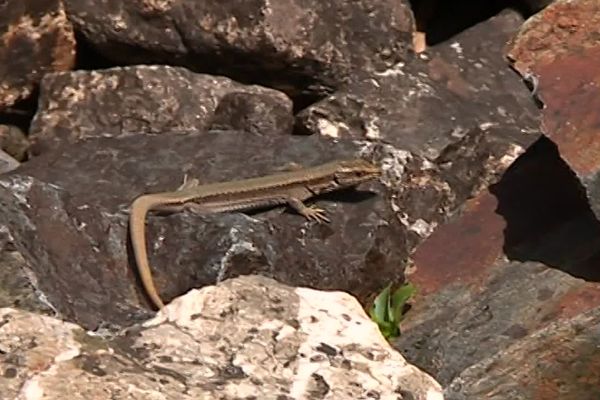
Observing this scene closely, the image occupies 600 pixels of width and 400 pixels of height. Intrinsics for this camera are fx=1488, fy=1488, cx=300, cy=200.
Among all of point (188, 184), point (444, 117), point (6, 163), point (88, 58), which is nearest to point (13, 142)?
point (88, 58)

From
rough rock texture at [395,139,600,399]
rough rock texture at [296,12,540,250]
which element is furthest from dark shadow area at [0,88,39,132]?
rough rock texture at [395,139,600,399]

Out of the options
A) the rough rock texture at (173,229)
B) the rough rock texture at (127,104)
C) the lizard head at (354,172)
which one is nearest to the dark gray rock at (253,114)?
the rough rock texture at (127,104)

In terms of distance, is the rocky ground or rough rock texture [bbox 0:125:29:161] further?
rough rock texture [bbox 0:125:29:161]

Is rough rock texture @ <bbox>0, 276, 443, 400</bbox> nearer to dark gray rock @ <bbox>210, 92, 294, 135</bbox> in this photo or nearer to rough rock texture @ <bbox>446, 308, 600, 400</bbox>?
rough rock texture @ <bbox>446, 308, 600, 400</bbox>

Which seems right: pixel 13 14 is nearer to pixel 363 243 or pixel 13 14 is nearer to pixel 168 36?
pixel 168 36

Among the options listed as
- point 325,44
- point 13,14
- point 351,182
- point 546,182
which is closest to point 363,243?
point 351,182

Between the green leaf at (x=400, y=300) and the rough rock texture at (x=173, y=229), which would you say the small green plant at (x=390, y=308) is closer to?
the green leaf at (x=400, y=300)
